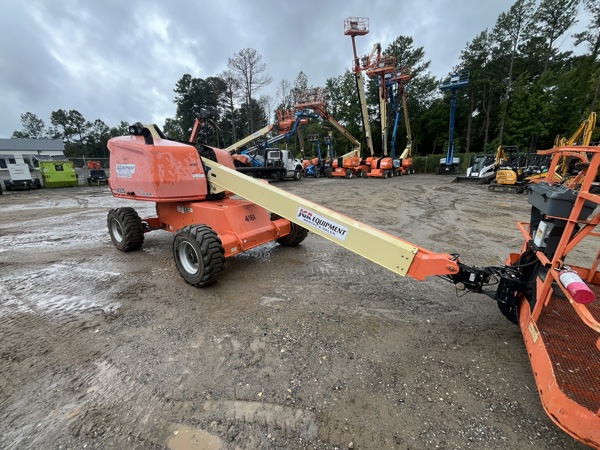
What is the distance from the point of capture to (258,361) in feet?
8.32

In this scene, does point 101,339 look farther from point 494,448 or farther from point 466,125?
point 466,125

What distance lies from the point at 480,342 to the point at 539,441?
102 centimetres

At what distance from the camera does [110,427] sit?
1933 mm

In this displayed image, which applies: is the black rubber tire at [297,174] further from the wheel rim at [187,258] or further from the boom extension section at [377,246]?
the boom extension section at [377,246]

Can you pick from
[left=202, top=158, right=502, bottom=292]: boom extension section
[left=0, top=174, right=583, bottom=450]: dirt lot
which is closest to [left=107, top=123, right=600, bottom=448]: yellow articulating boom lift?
[left=202, top=158, right=502, bottom=292]: boom extension section

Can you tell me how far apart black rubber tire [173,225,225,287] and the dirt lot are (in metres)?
0.23

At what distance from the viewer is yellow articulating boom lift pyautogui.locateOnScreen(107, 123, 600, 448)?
6.10 ft

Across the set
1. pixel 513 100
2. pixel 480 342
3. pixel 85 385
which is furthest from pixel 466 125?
pixel 85 385

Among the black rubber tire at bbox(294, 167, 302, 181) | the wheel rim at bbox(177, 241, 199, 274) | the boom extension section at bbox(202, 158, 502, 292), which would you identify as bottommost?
the black rubber tire at bbox(294, 167, 302, 181)

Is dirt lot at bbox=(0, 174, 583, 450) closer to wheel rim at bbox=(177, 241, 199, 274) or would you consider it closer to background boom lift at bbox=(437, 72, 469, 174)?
wheel rim at bbox=(177, 241, 199, 274)

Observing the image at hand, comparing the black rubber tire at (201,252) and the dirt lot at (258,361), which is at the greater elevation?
the black rubber tire at (201,252)

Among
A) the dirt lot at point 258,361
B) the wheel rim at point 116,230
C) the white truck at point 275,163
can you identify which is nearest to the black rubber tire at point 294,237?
the dirt lot at point 258,361

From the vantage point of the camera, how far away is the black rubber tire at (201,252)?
3.56 metres

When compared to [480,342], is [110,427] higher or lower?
higher
